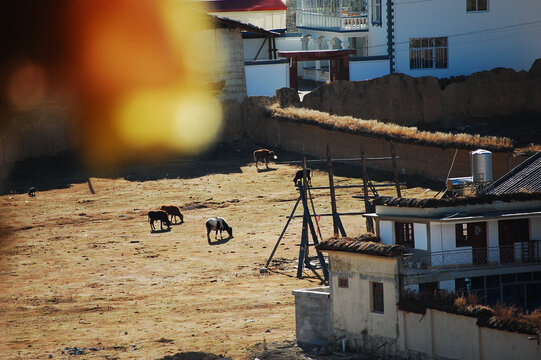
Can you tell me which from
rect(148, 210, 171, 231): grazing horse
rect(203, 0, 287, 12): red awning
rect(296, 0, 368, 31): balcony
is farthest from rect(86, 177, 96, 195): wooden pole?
rect(203, 0, 287, 12): red awning

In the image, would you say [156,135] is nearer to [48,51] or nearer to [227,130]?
[227,130]

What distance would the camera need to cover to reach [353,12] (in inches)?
2719

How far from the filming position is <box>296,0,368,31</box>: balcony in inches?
2712

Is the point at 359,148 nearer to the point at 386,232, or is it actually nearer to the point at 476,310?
the point at 386,232

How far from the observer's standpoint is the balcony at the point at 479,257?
2392 centimetres

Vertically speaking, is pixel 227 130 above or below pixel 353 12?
below

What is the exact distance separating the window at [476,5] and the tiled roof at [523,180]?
31478 millimetres

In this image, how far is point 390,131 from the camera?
48219 mm

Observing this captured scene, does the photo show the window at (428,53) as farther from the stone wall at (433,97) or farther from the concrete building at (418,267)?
the concrete building at (418,267)

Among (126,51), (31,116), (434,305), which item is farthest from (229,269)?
(126,51)

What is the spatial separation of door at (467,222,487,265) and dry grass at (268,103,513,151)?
58.6ft

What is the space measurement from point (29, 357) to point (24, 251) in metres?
14.8

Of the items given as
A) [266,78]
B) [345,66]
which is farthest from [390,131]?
[345,66]

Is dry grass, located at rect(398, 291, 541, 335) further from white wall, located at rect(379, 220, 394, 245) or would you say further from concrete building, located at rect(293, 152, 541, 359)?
white wall, located at rect(379, 220, 394, 245)
